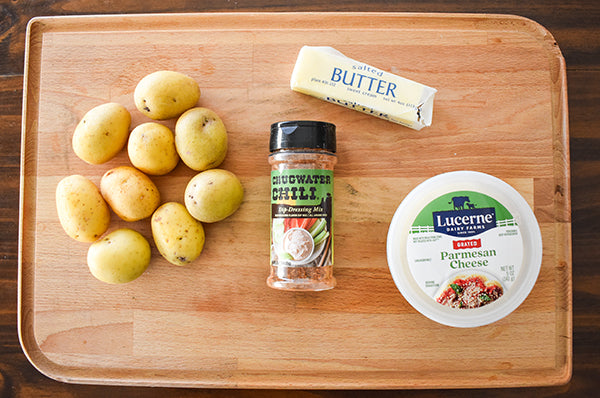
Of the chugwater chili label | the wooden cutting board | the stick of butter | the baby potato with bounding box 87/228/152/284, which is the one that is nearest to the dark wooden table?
the wooden cutting board

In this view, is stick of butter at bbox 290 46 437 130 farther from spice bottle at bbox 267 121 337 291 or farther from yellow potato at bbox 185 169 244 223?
yellow potato at bbox 185 169 244 223

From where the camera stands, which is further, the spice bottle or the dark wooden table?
the dark wooden table

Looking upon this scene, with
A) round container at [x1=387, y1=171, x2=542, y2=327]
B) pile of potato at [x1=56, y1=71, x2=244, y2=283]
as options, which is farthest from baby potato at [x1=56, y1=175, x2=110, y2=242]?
round container at [x1=387, y1=171, x2=542, y2=327]

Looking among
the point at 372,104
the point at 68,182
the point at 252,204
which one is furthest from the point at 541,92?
the point at 68,182

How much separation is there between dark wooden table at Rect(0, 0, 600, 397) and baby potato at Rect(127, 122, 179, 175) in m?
0.33

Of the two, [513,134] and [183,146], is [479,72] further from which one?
[183,146]

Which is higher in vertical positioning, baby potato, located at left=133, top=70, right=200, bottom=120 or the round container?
baby potato, located at left=133, top=70, right=200, bottom=120

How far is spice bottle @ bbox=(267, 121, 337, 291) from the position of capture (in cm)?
79

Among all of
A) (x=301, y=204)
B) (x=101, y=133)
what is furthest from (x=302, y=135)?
(x=101, y=133)

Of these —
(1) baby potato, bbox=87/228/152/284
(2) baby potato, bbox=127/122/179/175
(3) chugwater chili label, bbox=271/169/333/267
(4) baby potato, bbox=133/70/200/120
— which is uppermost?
(4) baby potato, bbox=133/70/200/120

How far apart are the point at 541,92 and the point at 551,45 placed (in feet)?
0.34

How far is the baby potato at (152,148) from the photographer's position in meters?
0.81

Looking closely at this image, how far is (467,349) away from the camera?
88 cm

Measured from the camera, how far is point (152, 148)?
81cm
